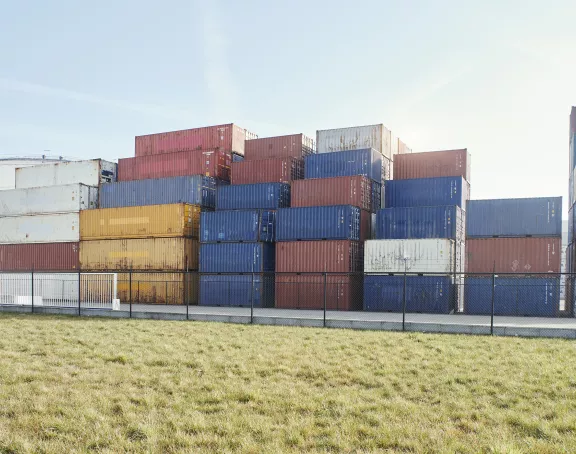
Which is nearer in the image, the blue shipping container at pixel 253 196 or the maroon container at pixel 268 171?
the blue shipping container at pixel 253 196

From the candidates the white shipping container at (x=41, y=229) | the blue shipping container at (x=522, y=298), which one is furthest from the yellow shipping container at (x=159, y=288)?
the blue shipping container at (x=522, y=298)

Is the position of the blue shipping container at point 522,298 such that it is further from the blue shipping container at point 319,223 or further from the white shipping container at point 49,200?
the white shipping container at point 49,200

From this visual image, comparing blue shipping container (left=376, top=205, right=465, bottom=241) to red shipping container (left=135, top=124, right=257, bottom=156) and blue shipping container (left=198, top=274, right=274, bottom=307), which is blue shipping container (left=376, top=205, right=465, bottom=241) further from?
red shipping container (left=135, top=124, right=257, bottom=156)

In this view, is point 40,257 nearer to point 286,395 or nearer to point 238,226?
point 238,226

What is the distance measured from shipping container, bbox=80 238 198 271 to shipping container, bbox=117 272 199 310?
51 centimetres

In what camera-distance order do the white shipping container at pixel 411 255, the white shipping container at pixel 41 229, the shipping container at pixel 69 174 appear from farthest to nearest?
the shipping container at pixel 69 174
the white shipping container at pixel 41 229
the white shipping container at pixel 411 255

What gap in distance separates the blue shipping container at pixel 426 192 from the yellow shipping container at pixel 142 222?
36.6 ft

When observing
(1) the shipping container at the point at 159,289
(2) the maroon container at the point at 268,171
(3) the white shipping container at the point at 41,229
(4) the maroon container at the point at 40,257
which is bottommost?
(1) the shipping container at the point at 159,289

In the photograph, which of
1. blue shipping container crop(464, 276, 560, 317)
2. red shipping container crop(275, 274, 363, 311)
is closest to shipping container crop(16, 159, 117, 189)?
red shipping container crop(275, 274, 363, 311)

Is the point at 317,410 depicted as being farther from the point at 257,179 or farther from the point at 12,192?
the point at 12,192

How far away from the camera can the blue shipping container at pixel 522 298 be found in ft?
72.5

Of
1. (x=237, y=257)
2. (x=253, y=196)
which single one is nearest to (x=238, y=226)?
(x=237, y=257)

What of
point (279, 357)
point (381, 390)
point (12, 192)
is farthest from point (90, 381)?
point (12, 192)

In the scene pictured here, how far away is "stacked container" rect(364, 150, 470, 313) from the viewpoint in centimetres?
2319
